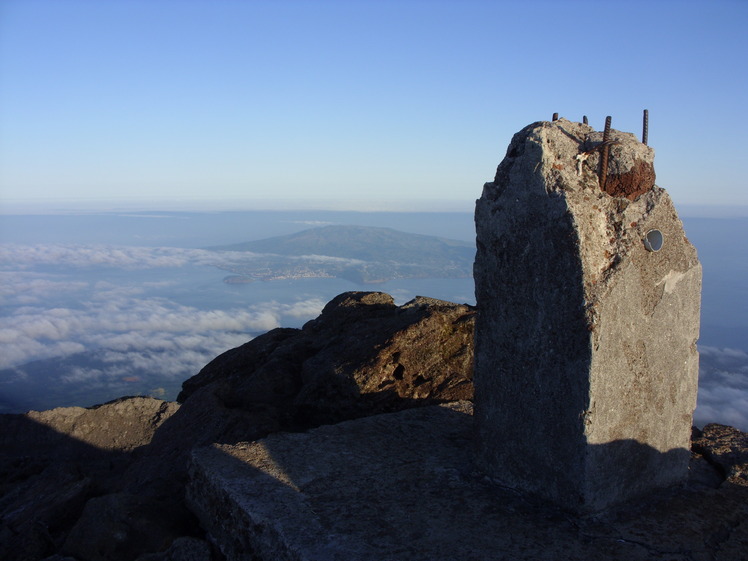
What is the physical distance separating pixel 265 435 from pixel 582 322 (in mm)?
2879

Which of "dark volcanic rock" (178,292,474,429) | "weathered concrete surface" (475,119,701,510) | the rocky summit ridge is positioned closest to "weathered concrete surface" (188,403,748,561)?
the rocky summit ridge

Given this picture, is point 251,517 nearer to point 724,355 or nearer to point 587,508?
point 587,508

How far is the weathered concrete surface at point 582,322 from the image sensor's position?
11.3ft

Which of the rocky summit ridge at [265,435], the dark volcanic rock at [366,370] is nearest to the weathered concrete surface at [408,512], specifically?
the rocky summit ridge at [265,435]

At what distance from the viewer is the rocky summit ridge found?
11.7 ft

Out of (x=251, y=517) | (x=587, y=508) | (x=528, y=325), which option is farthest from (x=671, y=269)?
(x=251, y=517)

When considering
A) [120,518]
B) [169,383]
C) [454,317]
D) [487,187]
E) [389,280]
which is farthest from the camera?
[389,280]

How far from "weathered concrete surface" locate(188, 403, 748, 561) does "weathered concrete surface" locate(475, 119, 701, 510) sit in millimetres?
217

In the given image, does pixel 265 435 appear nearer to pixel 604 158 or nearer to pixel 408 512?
pixel 408 512

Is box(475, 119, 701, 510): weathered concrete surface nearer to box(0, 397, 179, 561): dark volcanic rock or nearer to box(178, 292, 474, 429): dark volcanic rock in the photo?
box(178, 292, 474, 429): dark volcanic rock

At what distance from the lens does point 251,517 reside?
11.5 ft

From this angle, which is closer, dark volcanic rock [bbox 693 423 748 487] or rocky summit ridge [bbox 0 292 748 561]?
rocky summit ridge [bbox 0 292 748 561]

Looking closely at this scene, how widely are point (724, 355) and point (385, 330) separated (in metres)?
43.3

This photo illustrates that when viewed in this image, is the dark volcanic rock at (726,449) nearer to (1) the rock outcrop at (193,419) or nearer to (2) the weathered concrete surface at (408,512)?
(2) the weathered concrete surface at (408,512)
